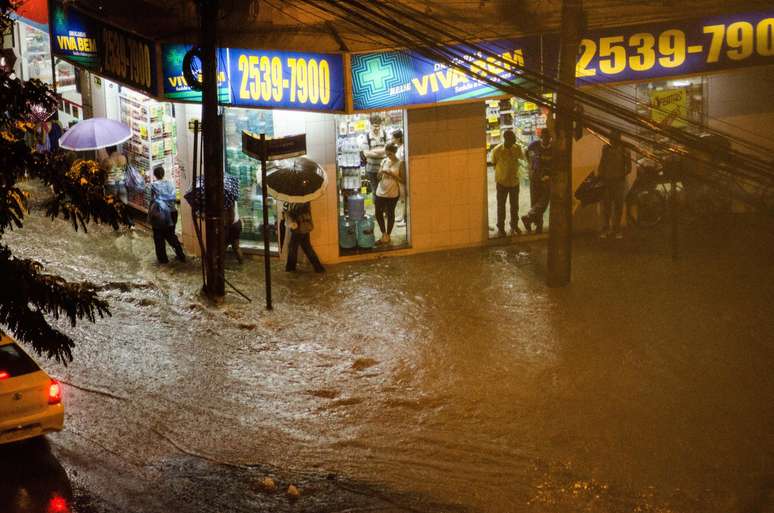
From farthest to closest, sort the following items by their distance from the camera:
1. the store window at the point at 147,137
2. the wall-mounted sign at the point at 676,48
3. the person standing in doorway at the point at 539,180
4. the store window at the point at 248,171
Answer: the store window at the point at 147,137 → the person standing in doorway at the point at 539,180 → the store window at the point at 248,171 → the wall-mounted sign at the point at 676,48

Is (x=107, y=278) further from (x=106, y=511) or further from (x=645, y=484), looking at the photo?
(x=645, y=484)

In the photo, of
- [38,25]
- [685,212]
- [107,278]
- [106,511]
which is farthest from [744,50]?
[38,25]

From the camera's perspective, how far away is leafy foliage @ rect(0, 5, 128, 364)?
921 centimetres

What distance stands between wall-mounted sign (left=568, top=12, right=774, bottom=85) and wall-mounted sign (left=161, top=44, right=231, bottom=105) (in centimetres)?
541

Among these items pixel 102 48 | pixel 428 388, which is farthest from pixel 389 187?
pixel 428 388

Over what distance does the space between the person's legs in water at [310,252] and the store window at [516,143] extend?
10.6 ft

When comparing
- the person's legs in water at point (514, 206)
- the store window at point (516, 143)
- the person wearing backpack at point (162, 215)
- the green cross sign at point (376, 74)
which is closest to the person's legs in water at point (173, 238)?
the person wearing backpack at point (162, 215)

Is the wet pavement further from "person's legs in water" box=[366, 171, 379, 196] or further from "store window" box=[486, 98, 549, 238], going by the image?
"person's legs in water" box=[366, 171, 379, 196]

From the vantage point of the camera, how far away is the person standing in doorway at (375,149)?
55.0 feet

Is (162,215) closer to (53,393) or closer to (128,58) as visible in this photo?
(128,58)

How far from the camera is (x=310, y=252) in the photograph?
15.8 m

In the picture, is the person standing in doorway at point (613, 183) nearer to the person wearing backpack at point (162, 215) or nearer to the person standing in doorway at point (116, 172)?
the person wearing backpack at point (162, 215)

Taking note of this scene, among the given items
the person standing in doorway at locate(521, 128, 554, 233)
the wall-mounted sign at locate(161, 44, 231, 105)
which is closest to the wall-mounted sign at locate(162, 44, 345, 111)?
the wall-mounted sign at locate(161, 44, 231, 105)

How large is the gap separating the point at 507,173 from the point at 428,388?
6272mm
